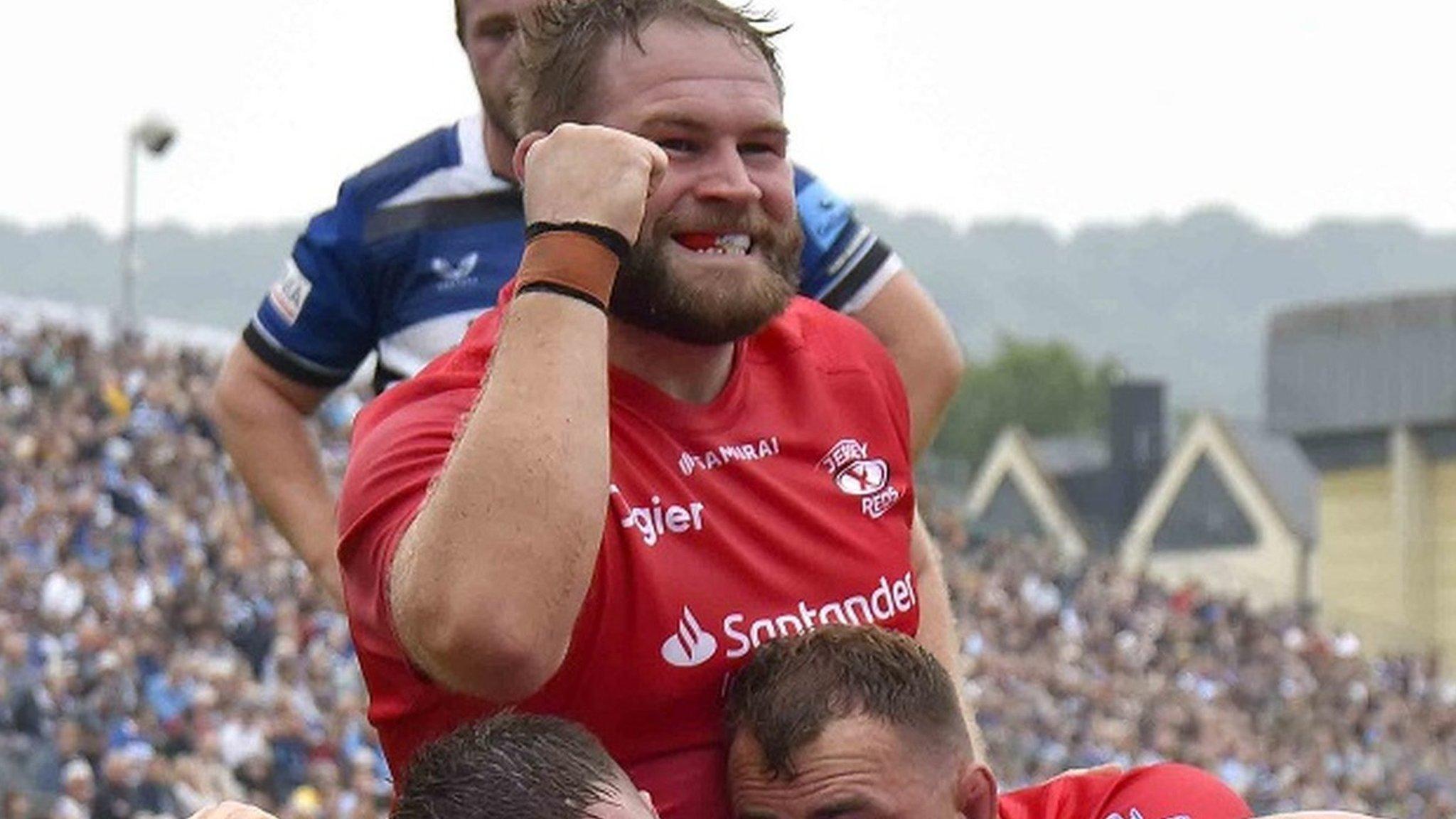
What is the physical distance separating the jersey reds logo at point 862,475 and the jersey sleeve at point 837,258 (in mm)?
1136

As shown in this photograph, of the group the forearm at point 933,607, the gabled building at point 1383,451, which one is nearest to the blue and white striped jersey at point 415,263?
the forearm at point 933,607

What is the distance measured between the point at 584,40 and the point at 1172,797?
4.01ft

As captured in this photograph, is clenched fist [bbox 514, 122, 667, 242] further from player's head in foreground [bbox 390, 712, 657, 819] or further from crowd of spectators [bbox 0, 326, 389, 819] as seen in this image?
crowd of spectators [bbox 0, 326, 389, 819]

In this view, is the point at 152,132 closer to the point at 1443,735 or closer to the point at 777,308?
the point at 1443,735

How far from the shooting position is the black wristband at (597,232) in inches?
129

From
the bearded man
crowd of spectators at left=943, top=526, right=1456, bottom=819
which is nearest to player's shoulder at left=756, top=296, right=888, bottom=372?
the bearded man

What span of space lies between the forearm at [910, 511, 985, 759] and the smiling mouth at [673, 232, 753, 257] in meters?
0.69

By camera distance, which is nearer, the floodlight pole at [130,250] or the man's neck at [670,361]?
the man's neck at [670,361]

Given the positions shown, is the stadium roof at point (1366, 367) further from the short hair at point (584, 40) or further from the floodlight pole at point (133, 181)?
the short hair at point (584, 40)

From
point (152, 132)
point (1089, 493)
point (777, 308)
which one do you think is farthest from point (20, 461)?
point (1089, 493)

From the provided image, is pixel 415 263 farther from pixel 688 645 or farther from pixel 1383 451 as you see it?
pixel 1383 451

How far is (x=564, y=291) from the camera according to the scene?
3246 millimetres

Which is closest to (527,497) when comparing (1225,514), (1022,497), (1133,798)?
(1133,798)

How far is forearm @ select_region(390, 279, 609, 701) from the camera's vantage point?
3.11m
